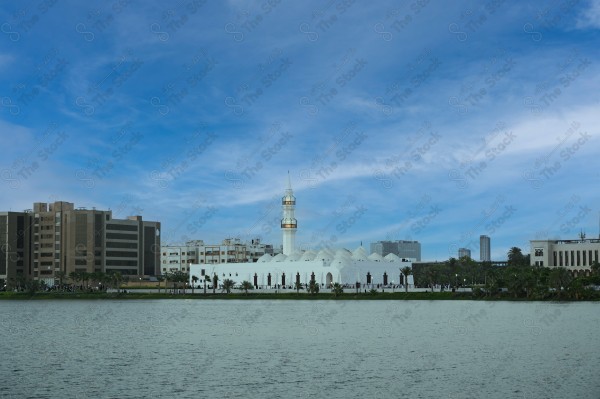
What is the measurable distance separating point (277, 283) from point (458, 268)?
42.5 m

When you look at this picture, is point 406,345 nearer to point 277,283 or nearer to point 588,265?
point 277,283

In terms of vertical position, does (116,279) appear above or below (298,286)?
above

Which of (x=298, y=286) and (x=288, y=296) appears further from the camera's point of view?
(x=298, y=286)

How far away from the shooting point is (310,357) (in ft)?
190

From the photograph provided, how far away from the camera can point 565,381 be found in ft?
148

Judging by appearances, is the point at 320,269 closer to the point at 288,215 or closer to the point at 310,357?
the point at 288,215

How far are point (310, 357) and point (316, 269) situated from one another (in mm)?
117595

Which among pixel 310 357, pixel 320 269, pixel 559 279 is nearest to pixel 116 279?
pixel 320 269

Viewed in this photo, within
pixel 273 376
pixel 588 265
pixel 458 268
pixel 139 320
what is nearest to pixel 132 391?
pixel 273 376

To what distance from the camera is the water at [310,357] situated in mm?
43844

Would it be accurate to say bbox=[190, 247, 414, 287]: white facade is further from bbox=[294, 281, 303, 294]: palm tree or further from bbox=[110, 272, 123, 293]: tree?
bbox=[110, 272, 123, 293]: tree

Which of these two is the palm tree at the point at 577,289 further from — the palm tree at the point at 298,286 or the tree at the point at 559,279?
the palm tree at the point at 298,286

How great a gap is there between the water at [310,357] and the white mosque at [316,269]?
Result: 72402 millimetres

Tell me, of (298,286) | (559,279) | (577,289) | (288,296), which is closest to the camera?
(577,289)
